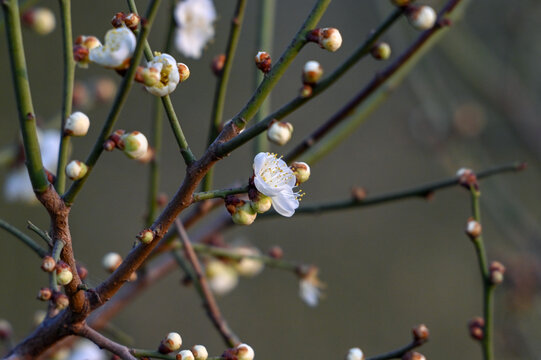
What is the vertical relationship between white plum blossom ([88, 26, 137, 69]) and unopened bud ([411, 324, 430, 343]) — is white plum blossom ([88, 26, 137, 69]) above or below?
above

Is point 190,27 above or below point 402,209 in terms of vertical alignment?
below

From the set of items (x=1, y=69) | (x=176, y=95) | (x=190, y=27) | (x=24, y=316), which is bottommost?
(x=190, y=27)

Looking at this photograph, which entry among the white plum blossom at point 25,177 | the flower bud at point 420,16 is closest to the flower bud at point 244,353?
the flower bud at point 420,16

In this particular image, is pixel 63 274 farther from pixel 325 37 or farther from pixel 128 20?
pixel 325 37

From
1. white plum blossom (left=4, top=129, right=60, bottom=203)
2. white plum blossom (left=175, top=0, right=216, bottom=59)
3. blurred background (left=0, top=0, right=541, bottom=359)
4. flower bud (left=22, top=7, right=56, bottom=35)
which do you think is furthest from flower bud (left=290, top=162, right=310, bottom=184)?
blurred background (left=0, top=0, right=541, bottom=359)

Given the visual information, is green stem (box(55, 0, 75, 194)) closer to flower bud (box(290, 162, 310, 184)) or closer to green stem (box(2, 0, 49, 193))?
green stem (box(2, 0, 49, 193))

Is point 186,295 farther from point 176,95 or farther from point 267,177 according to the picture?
point 267,177

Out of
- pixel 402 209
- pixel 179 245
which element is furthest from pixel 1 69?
pixel 402 209
